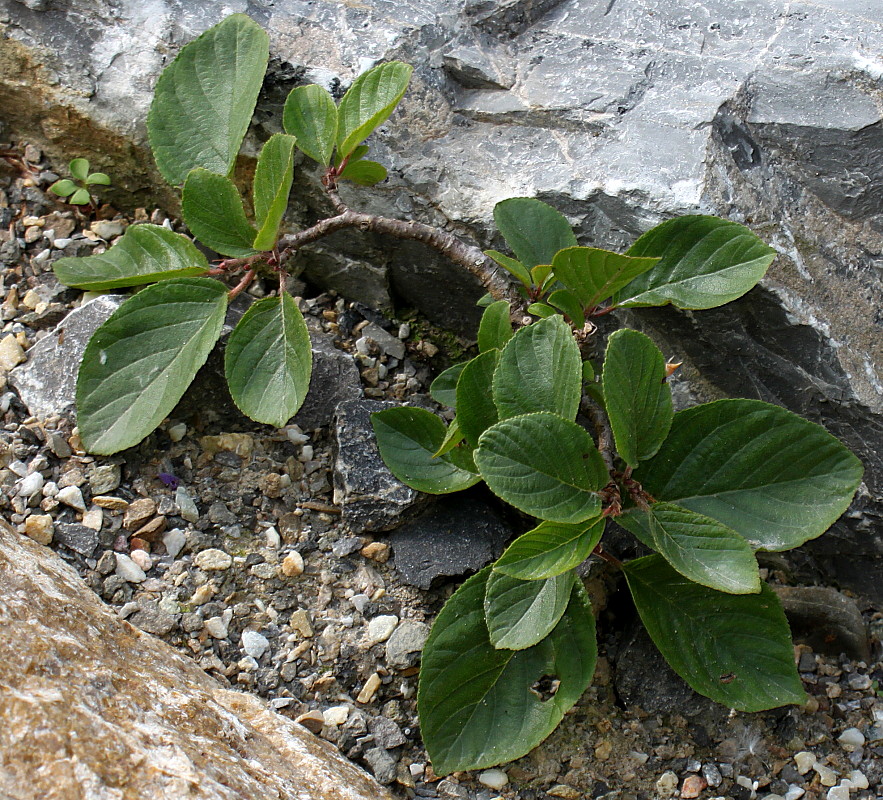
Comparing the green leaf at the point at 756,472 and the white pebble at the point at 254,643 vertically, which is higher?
the green leaf at the point at 756,472

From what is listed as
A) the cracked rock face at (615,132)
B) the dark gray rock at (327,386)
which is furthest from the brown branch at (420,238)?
the dark gray rock at (327,386)

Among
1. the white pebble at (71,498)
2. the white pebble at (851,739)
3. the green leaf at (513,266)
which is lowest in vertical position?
the white pebble at (851,739)

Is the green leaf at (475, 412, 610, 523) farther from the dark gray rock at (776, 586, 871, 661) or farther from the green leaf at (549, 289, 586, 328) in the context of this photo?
the dark gray rock at (776, 586, 871, 661)

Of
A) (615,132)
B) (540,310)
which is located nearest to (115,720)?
(540,310)

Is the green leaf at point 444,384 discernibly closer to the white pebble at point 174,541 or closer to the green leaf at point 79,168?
the white pebble at point 174,541

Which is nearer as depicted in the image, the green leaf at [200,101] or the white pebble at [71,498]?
the white pebble at [71,498]

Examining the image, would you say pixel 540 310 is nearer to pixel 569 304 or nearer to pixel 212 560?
pixel 569 304
